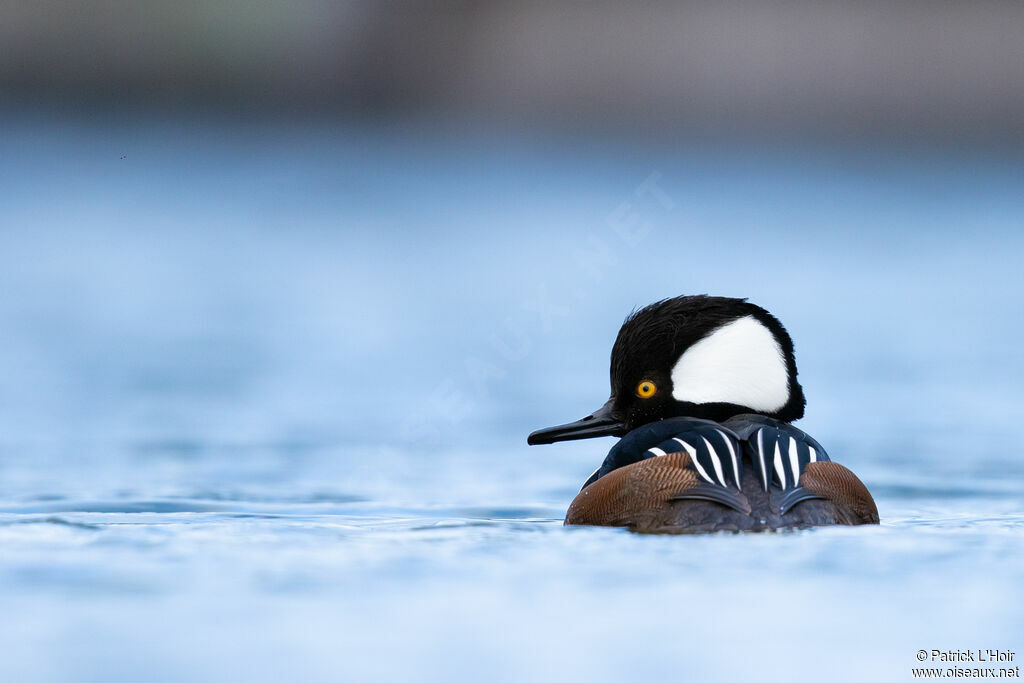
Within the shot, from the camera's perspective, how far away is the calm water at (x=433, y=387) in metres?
4.59

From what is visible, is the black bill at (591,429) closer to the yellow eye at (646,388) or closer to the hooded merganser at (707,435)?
the hooded merganser at (707,435)

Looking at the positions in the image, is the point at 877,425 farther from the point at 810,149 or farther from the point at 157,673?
the point at 810,149

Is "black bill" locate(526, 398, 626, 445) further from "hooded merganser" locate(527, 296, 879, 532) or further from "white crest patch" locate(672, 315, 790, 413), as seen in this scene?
"white crest patch" locate(672, 315, 790, 413)

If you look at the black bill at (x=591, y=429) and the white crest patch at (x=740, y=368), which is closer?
the white crest patch at (x=740, y=368)

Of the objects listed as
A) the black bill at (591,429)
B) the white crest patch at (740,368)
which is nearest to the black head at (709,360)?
the white crest patch at (740,368)

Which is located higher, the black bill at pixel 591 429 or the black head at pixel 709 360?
the black head at pixel 709 360

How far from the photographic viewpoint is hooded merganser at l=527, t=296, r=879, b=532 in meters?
5.27

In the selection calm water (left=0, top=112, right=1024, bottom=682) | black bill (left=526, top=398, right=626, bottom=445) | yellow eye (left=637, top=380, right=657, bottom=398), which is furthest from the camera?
black bill (left=526, top=398, right=626, bottom=445)

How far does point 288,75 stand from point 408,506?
12759 millimetres

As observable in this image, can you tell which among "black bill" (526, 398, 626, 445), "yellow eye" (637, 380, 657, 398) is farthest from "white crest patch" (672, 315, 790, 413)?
"black bill" (526, 398, 626, 445)

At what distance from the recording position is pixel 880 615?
4.57 metres

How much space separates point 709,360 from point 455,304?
19.5 feet

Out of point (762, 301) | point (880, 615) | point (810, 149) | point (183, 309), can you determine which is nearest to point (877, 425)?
point (762, 301)

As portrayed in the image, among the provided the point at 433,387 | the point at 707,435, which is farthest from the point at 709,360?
the point at 433,387
